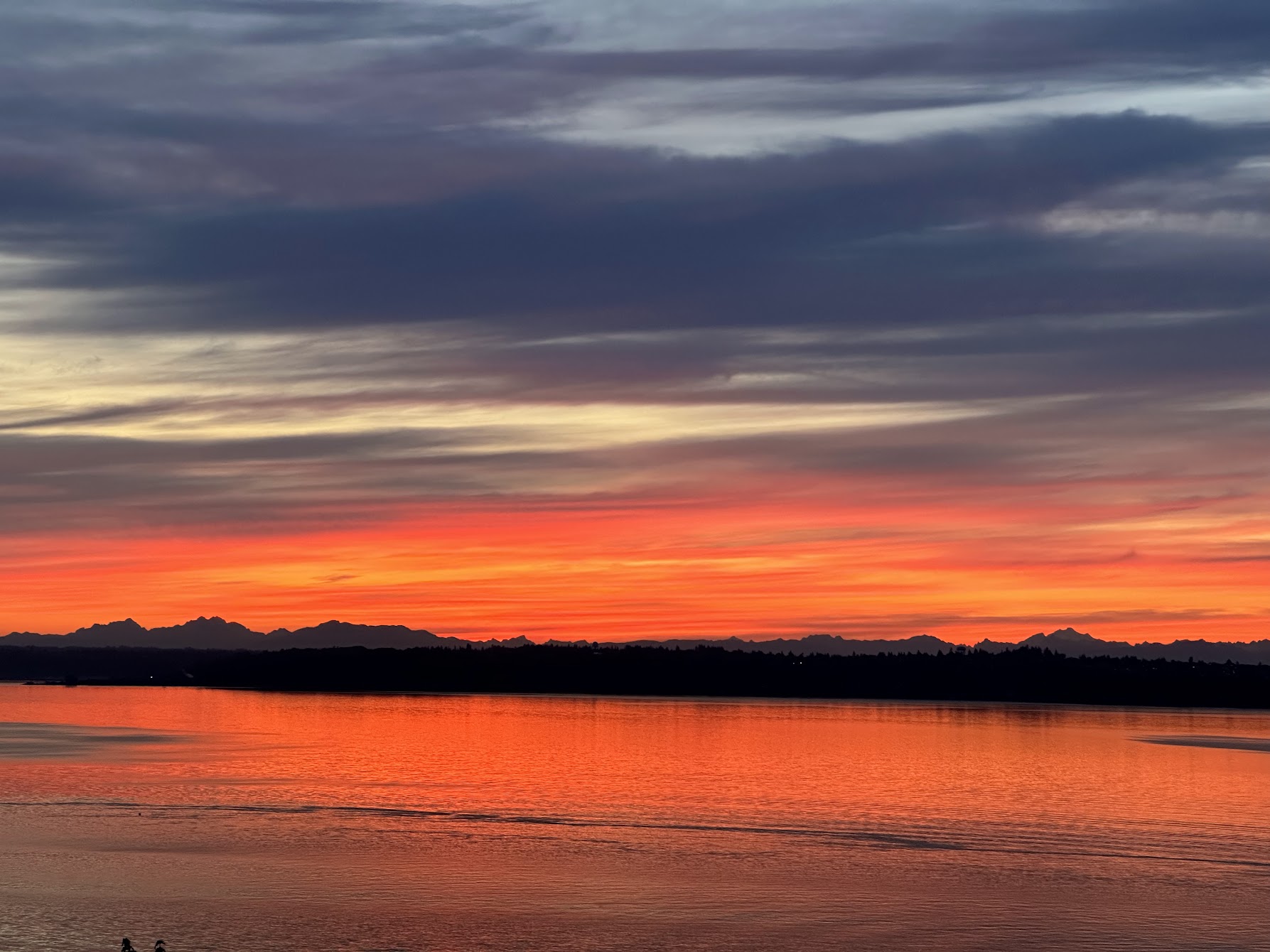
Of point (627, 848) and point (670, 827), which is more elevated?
point (670, 827)

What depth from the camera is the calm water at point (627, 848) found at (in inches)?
1650

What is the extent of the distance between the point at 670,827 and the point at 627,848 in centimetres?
714

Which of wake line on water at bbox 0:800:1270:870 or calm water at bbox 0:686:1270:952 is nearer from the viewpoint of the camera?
calm water at bbox 0:686:1270:952

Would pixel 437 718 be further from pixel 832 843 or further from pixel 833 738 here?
pixel 832 843

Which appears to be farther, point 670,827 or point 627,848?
point 670,827

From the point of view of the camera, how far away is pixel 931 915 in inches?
1735

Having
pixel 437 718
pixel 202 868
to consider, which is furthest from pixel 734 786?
pixel 437 718

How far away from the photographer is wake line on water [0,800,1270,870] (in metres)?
56.8

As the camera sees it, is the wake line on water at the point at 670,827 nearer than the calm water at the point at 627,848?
No

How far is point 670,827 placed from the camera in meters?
63.2

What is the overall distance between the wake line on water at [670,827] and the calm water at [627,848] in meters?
0.25

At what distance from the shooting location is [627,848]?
185 feet

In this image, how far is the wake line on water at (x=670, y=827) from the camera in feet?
186

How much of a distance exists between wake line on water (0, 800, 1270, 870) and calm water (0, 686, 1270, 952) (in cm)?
25
